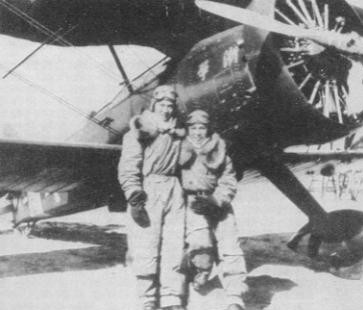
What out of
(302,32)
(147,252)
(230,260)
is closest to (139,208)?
(147,252)

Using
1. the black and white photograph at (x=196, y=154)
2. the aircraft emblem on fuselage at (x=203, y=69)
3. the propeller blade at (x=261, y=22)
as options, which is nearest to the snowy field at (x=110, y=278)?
the black and white photograph at (x=196, y=154)

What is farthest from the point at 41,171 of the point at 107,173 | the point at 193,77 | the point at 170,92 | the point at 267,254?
the point at 267,254

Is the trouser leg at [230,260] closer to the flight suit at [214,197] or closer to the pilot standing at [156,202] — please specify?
the flight suit at [214,197]

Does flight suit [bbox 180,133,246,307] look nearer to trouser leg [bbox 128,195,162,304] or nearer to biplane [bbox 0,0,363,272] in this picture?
trouser leg [bbox 128,195,162,304]

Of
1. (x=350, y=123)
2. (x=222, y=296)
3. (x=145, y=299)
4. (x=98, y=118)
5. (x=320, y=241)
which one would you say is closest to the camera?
(x=145, y=299)

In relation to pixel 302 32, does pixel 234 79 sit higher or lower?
lower

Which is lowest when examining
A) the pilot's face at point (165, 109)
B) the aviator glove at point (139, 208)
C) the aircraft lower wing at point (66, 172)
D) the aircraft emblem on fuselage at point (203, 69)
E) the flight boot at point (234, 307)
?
the flight boot at point (234, 307)

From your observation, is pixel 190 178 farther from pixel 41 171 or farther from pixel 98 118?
pixel 98 118

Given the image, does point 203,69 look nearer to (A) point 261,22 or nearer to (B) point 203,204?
(A) point 261,22
